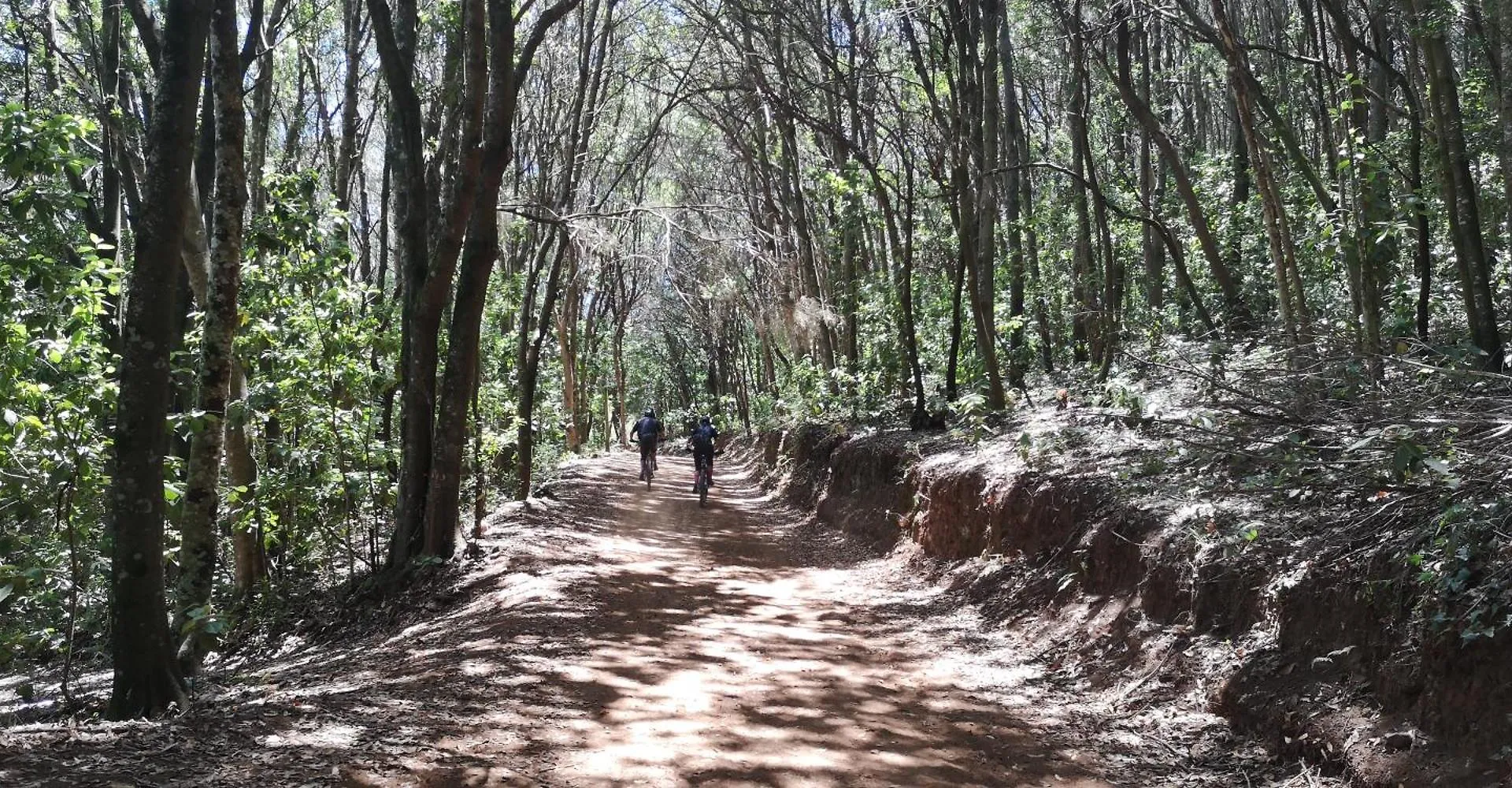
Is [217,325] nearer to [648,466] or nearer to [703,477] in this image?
[703,477]

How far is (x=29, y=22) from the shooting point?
13125 mm

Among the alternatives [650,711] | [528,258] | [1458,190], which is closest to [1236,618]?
[650,711]

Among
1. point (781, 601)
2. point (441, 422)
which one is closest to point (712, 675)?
point (781, 601)

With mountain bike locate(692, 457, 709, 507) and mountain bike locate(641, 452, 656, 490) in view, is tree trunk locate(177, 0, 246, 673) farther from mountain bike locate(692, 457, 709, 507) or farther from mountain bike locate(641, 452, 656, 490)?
mountain bike locate(641, 452, 656, 490)

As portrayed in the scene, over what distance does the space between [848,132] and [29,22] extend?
15123 mm

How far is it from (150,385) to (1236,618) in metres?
6.36

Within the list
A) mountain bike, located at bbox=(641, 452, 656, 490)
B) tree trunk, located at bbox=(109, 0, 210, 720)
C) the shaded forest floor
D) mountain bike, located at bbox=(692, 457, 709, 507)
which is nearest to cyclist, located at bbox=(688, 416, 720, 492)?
mountain bike, located at bbox=(692, 457, 709, 507)

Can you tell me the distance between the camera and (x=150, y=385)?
5.23 metres

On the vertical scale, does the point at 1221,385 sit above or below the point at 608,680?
above

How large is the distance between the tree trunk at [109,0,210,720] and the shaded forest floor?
0.40 m

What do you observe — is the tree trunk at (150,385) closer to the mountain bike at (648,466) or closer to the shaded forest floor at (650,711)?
the shaded forest floor at (650,711)

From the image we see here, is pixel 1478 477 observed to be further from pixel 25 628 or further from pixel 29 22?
pixel 29 22

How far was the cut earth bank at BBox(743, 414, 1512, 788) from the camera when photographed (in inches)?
163

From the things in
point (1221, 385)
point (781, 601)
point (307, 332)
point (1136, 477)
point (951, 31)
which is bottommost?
point (781, 601)
